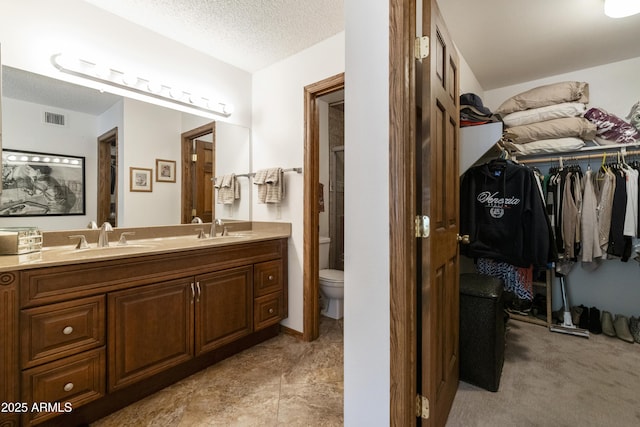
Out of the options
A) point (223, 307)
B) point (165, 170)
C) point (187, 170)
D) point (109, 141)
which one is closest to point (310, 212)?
point (223, 307)

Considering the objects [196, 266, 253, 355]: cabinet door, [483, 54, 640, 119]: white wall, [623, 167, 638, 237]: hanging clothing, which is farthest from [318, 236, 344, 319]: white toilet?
[483, 54, 640, 119]: white wall

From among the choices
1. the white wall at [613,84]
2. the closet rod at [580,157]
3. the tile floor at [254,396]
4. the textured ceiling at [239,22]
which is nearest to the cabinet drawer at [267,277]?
the tile floor at [254,396]

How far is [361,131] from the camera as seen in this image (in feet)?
3.68

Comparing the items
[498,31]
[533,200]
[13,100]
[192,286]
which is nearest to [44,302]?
[192,286]

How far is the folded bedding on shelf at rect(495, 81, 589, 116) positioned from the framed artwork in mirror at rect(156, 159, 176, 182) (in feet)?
10.8

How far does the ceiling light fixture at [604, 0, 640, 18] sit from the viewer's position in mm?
1712

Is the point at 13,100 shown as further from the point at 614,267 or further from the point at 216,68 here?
the point at 614,267

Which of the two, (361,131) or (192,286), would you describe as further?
(192,286)

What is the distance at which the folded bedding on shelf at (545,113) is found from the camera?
2.60 m

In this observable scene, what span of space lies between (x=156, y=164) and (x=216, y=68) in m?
1.04

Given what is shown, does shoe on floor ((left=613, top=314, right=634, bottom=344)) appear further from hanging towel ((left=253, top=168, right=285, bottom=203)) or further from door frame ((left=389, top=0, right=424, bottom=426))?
hanging towel ((left=253, top=168, right=285, bottom=203))

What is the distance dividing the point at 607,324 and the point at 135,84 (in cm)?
438

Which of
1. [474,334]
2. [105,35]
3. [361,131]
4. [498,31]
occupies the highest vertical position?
[498,31]

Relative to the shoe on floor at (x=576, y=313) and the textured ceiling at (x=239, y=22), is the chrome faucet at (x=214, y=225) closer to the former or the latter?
the textured ceiling at (x=239, y=22)
